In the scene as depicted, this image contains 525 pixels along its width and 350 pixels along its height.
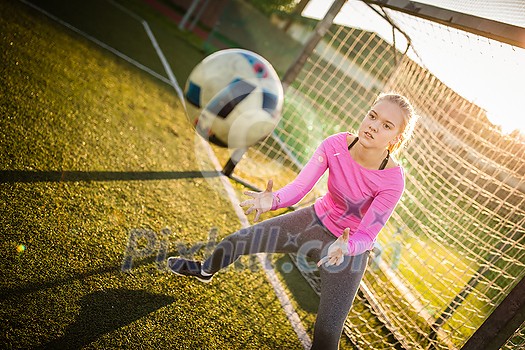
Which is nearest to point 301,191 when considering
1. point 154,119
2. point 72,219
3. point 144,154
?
point 72,219

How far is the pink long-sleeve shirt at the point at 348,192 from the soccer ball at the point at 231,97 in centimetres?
61

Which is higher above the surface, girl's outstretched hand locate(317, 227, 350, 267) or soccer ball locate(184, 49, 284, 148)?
soccer ball locate(184, 49, 284, 148)

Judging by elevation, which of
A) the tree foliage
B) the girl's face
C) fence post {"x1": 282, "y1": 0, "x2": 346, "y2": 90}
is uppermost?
the tree foliage

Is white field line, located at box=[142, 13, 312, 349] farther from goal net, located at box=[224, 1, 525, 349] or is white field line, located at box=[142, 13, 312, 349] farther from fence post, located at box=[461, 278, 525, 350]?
fence post, located at box=[461, 278, 525, 350]

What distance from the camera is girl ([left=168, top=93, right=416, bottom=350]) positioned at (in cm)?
225

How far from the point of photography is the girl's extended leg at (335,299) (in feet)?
7.34

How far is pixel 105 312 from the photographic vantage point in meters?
2.28

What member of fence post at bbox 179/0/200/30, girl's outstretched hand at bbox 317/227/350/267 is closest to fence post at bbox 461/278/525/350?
girl's outstretched hand at bbox 317/227/350/267

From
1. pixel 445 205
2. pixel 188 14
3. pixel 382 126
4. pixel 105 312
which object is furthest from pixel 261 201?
pixel 188 14

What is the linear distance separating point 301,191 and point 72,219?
1.74 m

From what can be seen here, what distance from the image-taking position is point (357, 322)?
3.62 meters

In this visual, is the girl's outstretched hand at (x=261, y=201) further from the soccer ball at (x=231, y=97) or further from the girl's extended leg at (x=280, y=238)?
the soccer ball at (x=231, y=97)

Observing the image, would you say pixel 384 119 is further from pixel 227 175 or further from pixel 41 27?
pixel 41 27

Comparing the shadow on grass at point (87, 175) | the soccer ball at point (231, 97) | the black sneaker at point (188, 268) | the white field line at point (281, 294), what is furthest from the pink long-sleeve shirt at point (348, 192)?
the shadow on grass at point (87, 175)
